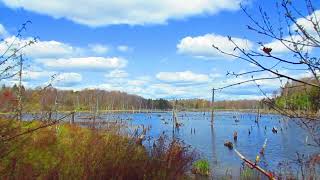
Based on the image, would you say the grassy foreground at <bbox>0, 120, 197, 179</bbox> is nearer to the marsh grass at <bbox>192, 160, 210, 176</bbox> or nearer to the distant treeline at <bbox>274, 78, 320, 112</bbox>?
the distant treeline at <bbox>274, 78, 320, 112</bbox>

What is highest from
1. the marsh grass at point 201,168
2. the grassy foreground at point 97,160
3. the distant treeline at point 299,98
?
the distant treeline at point 299,98

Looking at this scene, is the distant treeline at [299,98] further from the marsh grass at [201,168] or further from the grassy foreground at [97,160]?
the marsh grass at [201,168]

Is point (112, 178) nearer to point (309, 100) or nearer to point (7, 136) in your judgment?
point (7, 136)

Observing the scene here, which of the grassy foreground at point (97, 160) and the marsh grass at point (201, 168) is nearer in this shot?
the grassy foreground at point (97, 160)

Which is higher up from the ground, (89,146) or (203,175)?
(89,146)

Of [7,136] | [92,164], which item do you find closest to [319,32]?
[7,136]

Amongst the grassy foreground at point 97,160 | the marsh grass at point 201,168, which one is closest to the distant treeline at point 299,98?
the grassy foreground at point 97,160

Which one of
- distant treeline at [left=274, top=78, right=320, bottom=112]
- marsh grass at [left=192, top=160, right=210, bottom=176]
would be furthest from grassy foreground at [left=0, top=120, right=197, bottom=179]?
marsh grass at [left=192, top=160, right=210, bottom=176]

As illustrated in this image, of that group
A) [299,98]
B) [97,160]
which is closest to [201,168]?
[97,160]

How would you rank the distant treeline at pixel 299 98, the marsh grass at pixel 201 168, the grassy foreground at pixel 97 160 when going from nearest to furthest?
the distant treeline at pixel 299 98
the grassy foreground at pixel 97 160
the marsh grass at pixel 201 168

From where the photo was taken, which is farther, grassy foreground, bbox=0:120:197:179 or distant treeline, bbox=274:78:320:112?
grassy foreground, bbox=0:120:197:179

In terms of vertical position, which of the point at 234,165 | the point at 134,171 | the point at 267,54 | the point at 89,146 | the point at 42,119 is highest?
the point at 267,54

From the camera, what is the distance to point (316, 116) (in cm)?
279

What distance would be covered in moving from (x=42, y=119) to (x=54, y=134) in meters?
12.5
